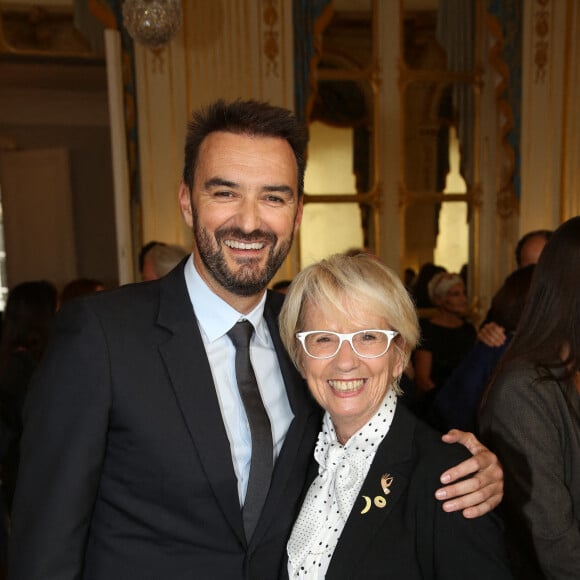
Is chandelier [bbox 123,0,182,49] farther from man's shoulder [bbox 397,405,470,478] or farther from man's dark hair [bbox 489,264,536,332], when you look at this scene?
man's shoulder [bbox 397,405,470,478]

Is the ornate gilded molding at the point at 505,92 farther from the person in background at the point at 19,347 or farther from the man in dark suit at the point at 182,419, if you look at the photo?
the man in dark suit at the point at 182,419

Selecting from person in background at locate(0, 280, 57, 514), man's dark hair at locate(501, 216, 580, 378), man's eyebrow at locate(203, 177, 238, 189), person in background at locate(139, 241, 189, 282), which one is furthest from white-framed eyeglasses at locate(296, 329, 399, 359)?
person in background at locate(139, 241, 189, 282)

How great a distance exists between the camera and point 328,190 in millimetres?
5410

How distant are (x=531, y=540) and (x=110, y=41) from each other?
3.95m

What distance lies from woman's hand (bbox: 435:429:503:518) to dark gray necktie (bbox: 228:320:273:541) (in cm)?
37

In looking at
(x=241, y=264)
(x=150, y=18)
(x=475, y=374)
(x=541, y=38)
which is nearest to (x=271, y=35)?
(x=150, y=18)

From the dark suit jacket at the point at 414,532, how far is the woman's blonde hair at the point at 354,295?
238 mm

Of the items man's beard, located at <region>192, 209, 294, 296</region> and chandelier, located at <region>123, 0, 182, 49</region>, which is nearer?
man's beard, located at <region>192, 209, 294, 296</region>

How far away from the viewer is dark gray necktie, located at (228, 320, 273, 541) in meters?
1.34

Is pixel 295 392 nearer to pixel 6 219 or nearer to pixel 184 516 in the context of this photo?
pixel 184 516

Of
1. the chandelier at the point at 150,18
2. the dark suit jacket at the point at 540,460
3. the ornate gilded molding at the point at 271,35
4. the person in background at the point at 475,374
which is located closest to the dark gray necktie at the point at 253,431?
the dark suit jacket at the point at 540,460

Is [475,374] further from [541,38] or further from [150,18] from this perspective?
[541,38]

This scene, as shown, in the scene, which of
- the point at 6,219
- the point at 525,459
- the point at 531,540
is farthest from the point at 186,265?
the point at 6,219

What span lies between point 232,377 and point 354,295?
329 millimetres
